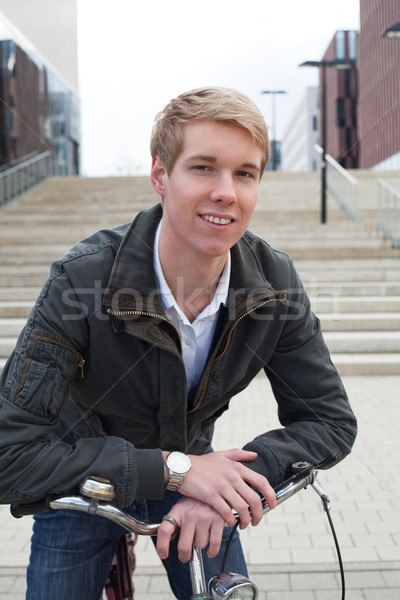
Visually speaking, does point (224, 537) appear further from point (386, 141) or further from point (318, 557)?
point (386, 141)

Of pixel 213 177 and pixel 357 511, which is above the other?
pixel 213 177

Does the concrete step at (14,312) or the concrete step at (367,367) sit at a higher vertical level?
the concrete step at (14,312)

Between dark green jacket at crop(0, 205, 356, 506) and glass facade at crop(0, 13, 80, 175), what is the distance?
21.4 metres

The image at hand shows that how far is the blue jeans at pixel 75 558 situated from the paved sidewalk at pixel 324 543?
4.41 ft

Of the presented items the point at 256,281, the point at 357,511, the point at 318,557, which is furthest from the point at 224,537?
the point at 357,511

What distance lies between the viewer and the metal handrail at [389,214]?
12.0 meters

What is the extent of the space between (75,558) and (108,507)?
440 mm

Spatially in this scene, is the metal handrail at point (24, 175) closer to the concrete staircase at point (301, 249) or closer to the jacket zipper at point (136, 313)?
the concrete staircase at point (301, 249)

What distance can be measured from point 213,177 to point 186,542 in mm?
826

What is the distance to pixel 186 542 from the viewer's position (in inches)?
53.8

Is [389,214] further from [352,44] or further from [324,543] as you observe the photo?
[352,44]

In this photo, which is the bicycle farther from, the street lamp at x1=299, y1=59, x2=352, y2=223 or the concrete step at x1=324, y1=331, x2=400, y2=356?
the street lamp at x1=299, y1=59, x2=352, y2=223

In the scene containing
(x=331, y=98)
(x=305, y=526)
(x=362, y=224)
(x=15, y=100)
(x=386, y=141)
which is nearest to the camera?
(x=305, y=526)

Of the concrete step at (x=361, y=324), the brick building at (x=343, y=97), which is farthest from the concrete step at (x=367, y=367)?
the brick building at (x=343, y=97)
